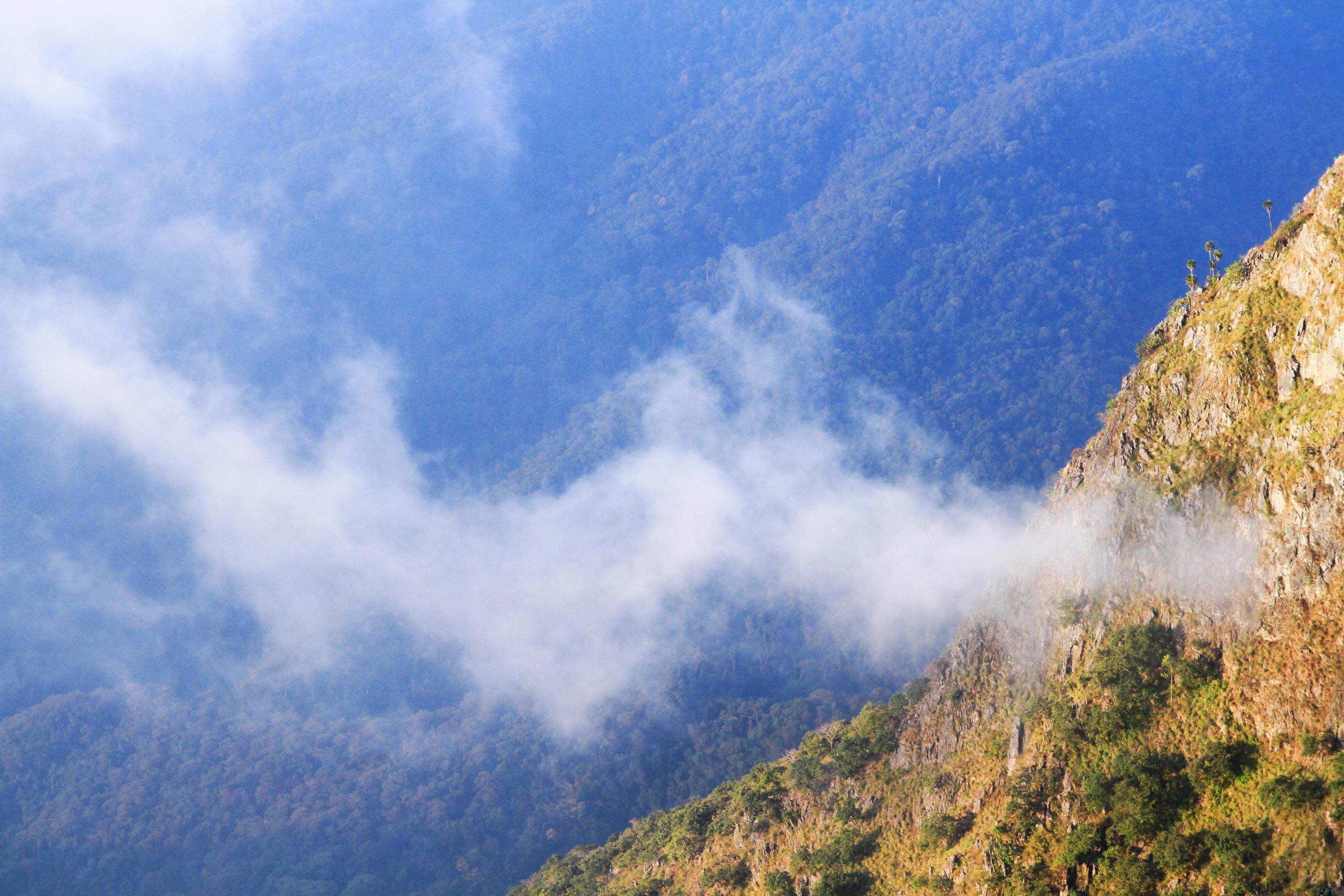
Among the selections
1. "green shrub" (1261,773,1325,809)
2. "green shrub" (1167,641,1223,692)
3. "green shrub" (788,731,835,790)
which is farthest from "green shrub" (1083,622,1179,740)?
"green shrub" (788,731,835,790)

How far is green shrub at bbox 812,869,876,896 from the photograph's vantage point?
3939 inches

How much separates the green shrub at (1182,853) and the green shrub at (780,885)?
3662cm

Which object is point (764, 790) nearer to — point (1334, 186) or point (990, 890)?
point (990, 890)

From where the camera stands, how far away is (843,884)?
330ft

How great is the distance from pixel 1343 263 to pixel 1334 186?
7.32 meters

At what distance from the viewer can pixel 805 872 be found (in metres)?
105

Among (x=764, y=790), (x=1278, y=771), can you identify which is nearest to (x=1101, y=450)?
(x=1278, y=771)

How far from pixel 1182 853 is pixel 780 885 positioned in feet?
129

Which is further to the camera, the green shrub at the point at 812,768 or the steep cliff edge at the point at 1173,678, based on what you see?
the green shrub at the point at 812,768

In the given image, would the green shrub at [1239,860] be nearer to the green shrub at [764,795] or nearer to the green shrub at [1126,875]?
the green shrub at [1126,875]

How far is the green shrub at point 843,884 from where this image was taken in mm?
100062

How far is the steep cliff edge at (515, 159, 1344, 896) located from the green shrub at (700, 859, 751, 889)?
6.99 feet

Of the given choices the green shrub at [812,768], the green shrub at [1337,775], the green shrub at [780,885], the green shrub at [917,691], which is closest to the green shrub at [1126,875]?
the green shrub at [1337,775]

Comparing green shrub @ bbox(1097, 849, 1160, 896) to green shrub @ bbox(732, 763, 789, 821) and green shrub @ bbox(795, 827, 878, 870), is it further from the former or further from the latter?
green shrub @ bbox(732, 763, 789, 821)
